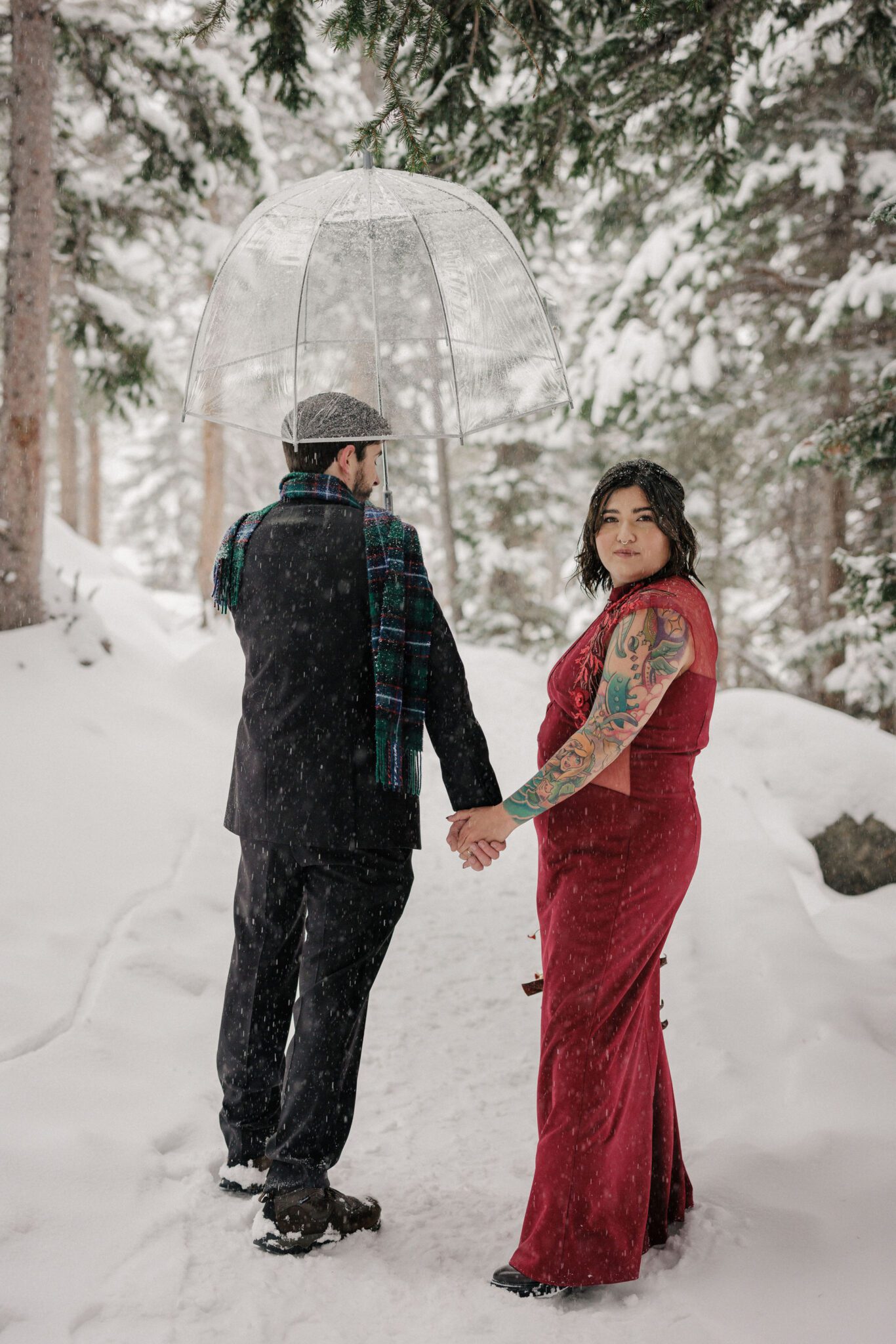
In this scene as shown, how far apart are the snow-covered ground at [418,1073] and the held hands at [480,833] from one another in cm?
125

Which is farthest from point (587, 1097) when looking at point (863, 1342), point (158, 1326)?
point (158, 1326)

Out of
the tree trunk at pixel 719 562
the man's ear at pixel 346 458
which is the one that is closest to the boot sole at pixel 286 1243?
the man's ear at pixel 346 458

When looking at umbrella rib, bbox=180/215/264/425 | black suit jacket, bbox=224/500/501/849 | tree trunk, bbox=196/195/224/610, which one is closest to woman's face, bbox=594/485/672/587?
black suit jacket, bbox=224/500/501/849

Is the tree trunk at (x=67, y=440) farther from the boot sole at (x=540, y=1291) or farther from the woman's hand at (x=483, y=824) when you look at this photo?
the boot sole at (x=540, y=1291)

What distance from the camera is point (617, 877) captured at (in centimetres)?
274

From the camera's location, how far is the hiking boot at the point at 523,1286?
107 inches

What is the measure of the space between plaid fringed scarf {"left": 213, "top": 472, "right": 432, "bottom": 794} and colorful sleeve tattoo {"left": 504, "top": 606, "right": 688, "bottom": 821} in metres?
0.47

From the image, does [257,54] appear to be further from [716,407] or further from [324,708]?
[716,407]

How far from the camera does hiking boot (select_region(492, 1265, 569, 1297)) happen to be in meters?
2.72

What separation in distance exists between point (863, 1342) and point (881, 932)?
10.0 ft

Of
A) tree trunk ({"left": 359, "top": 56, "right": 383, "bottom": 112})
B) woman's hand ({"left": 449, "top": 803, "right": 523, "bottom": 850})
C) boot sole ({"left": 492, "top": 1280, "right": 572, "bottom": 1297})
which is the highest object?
tree trunk ({"left": 359, "top": 56, "right": 383, "bottom": 112})

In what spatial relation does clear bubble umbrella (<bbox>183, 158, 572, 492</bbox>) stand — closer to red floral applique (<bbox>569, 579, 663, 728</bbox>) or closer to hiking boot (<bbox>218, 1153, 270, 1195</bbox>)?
red floral applique (<bbox>569, 579, 663, 728</bbox>)

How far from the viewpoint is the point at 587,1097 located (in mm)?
2717

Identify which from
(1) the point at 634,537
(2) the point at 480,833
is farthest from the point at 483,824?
(1) the point at 634,537
